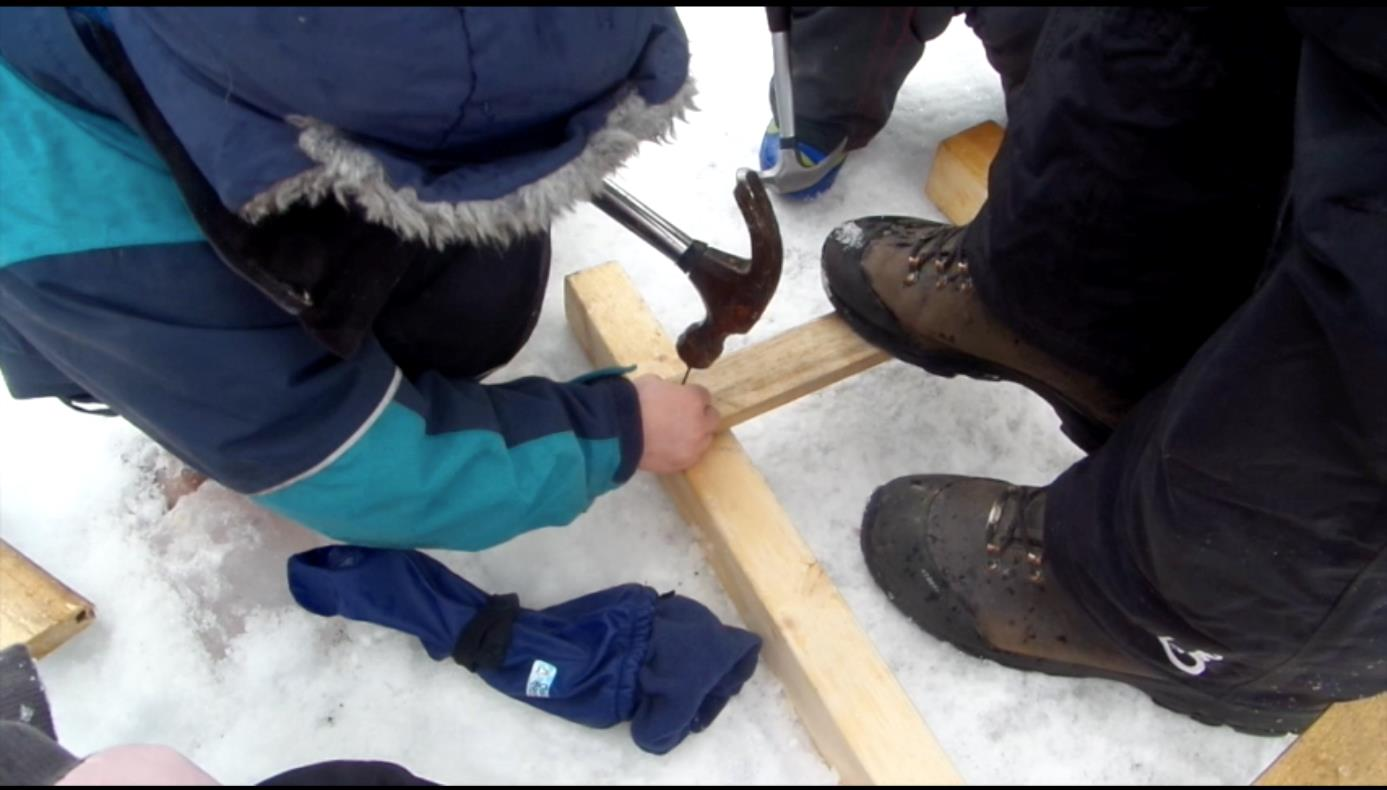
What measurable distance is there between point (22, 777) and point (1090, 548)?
2.87 ft

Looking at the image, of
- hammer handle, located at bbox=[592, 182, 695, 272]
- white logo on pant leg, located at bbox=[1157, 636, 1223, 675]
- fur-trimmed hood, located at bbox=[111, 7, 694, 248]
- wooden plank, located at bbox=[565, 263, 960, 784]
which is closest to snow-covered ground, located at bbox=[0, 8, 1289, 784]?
wooden plank, located at bbox=[565, 263, 960, 784]

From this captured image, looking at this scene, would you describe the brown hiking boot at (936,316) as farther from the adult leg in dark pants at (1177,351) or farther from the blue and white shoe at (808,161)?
the blue and white shoe at (808,161)

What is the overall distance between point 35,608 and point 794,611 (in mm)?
762

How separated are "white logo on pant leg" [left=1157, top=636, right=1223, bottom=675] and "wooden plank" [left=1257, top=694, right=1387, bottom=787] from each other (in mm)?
151

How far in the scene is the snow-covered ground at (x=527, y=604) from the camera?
1.08 meters

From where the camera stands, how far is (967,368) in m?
1.29

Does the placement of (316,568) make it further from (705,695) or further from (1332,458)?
(1332,458)

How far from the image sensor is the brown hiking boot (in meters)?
1.19

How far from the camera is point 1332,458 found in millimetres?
738

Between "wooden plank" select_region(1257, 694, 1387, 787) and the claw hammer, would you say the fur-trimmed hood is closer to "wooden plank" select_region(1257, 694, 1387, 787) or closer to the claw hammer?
the claw hammer

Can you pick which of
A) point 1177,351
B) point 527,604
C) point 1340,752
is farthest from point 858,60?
point 1340,752

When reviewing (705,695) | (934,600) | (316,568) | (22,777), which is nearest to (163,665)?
(316,568)

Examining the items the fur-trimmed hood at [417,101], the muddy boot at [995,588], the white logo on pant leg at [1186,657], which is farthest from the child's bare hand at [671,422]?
the white logo on pant leg at [1186,657]

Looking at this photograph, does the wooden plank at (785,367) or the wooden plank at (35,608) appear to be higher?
the wooden plank at (785,367)
